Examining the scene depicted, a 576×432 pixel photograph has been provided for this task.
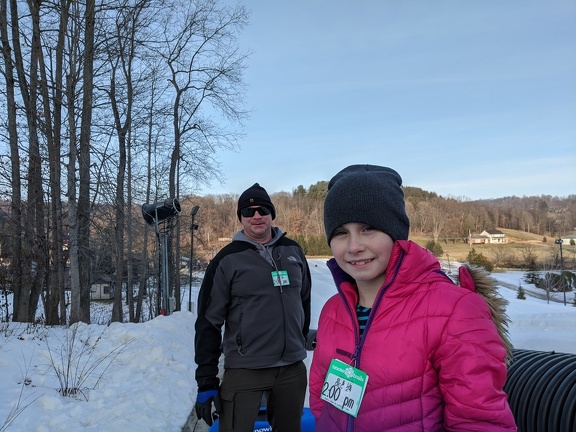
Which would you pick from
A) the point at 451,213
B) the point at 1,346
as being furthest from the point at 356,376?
the point at 451,213

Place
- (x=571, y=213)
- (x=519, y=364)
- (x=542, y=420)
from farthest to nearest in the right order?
(x=571, y=213)
(x=519, y=364)
(x=542, y=420)

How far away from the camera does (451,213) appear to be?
9294 cm

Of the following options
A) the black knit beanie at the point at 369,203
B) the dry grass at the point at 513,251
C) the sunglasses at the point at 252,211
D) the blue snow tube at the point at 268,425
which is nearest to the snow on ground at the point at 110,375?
the blue snow tube at the point at 268,425

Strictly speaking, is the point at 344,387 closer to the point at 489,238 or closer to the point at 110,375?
the point at 110,375

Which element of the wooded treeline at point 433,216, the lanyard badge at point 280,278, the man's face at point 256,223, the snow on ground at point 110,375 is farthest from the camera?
the wooded treeline at point 433,216

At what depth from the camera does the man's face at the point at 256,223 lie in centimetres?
288

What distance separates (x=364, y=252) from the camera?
4.57ft

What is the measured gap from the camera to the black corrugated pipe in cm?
208

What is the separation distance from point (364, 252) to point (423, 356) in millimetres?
Result: 344

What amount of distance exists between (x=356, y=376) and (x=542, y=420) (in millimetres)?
1399

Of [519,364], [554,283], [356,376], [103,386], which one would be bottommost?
[554,283]

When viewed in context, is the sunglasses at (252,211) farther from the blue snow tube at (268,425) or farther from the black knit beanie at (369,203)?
the black knit beanie at (369,203)

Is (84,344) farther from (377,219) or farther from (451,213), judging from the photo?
(451,213)

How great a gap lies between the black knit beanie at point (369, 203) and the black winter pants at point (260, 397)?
4.69 feet
